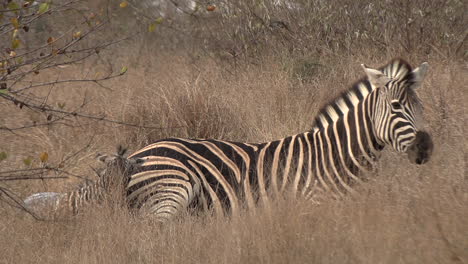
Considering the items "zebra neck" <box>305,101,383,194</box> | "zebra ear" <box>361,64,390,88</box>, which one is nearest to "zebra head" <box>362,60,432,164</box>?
"zebra ear" <box>361,64,390,88</box>

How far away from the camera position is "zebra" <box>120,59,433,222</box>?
6.43 m

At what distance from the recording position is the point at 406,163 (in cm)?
585

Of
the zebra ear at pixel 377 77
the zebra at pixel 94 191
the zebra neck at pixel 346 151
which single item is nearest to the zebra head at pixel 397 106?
the zebra ear at pixel 377 77

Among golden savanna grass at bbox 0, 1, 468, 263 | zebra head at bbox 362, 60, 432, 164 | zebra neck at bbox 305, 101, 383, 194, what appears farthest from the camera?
zebra neck at bbox 305, 101, 383, 194

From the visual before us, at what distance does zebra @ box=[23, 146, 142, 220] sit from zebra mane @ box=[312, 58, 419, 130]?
65.3 inches

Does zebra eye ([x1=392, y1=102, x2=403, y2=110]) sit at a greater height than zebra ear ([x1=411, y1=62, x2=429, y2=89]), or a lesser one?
lesser

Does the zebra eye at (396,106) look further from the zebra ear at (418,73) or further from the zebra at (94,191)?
the zebra at (94,191)

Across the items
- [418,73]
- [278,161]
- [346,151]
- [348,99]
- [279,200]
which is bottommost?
[279,200]

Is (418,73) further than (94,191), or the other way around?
(94,191)

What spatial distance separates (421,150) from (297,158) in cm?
120

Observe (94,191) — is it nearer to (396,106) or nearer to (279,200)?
(279,200)

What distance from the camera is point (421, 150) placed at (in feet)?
19.9

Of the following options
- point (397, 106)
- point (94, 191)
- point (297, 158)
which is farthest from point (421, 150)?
point (94, 191)

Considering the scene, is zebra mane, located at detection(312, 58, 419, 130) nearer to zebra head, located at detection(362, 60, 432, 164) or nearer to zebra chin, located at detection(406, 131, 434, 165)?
zebra head, located at detection(362, 60, 432, 164)
